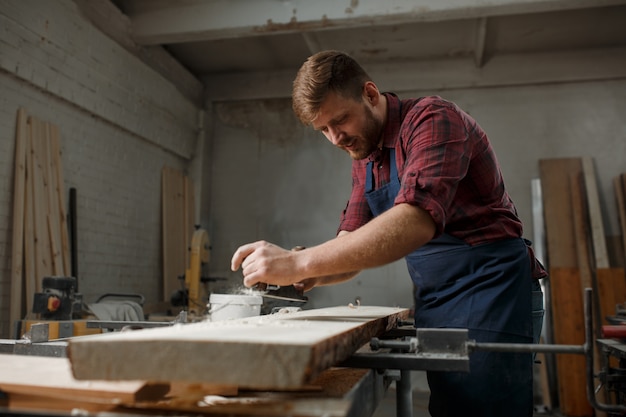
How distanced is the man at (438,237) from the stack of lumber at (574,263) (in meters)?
3.85

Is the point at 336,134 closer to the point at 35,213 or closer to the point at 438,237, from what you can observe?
the point at 438,237

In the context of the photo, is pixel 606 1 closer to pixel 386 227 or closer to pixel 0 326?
pixel 386 227

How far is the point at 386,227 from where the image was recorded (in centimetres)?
132

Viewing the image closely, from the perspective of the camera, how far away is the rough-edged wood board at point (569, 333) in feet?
16.5

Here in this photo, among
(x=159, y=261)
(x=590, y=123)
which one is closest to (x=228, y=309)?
(x=159, y=261)

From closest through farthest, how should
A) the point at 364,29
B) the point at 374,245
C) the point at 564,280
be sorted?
the point at 374,245, the point at 564,280, the point at 364,29

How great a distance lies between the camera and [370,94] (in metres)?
1.79

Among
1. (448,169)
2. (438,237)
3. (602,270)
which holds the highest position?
(448,169)

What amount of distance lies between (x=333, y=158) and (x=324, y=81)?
4878 mm

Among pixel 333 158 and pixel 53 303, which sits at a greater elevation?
pixel 333 158

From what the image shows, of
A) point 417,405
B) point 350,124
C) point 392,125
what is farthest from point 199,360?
point 417,405

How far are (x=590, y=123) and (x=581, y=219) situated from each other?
1.21m

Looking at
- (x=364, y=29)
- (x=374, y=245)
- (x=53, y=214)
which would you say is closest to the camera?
(x=374, y=245)

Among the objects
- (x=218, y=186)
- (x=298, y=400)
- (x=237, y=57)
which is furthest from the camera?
(x=218, y=186)
